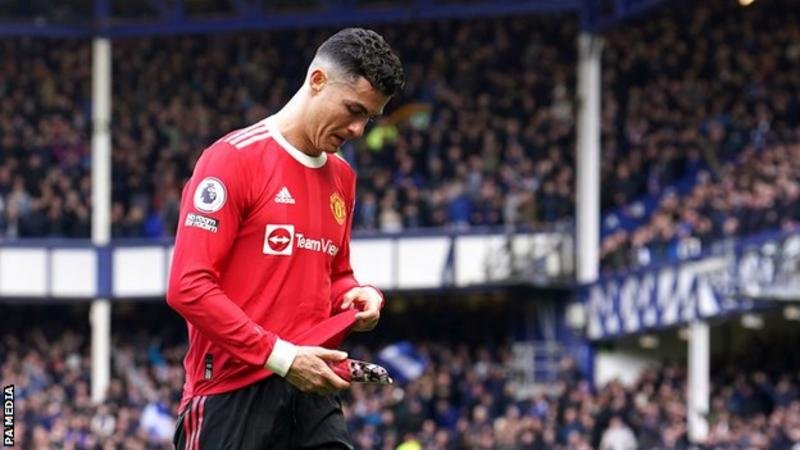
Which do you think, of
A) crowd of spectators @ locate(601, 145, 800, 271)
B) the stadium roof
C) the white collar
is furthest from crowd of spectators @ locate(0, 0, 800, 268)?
the white collar

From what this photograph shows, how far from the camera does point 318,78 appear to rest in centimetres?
620

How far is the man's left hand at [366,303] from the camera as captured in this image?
6410 mm

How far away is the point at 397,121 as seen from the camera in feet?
101

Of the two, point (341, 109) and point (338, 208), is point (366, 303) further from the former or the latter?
point (341, 109)

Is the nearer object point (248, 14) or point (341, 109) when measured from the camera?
point (341, 109)

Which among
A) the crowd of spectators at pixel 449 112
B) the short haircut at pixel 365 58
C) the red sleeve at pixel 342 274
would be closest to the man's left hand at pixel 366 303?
the red sleeve at pixel 342 274

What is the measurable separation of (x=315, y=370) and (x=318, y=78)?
2.86 ft

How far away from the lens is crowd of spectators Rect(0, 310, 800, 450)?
23828mm

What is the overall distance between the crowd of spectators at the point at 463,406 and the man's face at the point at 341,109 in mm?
15338

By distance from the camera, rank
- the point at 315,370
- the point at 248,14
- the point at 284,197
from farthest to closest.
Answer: the point at 248,14, the point at 284,197, the point at 315,370

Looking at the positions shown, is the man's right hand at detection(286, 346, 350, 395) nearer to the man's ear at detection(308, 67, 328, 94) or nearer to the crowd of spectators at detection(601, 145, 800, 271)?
the man's ear at detection(308, 67, 328, 94)

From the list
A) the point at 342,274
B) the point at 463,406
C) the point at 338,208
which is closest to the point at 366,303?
the point at 342,274

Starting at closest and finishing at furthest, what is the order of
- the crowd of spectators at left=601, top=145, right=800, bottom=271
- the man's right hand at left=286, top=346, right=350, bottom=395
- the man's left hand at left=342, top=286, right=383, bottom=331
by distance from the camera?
the man's right hand at left=286, top=346, right=350, bottom=395
the man's left hand at left=342, top=286, right=383, bottom=331
the crowd of spectators at left=601, top=145, right=800, bottom=271

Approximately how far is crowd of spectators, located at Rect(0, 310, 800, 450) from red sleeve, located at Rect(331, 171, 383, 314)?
14943mm
